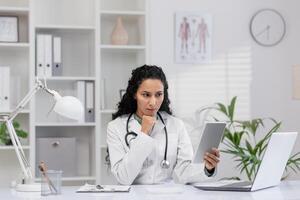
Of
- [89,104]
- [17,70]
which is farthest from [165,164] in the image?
[17,70]

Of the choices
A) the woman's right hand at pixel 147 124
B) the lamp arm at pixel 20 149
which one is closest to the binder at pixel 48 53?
the woman's right hand at pixel 147 124

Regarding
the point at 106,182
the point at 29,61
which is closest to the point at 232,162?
→ the point at 106,182

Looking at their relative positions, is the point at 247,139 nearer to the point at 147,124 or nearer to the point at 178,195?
the point at 147,124

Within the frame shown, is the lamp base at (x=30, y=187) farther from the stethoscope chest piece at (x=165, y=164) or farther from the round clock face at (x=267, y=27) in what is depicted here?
the round clock face at (x=267, y=27)

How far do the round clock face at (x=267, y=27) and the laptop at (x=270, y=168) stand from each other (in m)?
2.03

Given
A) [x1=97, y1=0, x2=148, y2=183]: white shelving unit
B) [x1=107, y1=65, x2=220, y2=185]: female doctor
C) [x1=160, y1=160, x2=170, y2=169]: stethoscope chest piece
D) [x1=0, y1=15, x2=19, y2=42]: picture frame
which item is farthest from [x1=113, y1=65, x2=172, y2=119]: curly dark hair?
[x1=0, y1=15, x2=19, y2=42]: picture frame

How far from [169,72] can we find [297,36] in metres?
1.12

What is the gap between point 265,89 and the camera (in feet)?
15.3

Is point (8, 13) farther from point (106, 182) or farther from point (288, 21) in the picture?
point (288, 21)

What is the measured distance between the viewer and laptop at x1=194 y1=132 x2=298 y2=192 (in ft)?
8.39

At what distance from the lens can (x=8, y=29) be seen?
431cm

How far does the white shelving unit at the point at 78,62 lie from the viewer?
431 cm

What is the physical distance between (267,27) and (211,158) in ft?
6.91

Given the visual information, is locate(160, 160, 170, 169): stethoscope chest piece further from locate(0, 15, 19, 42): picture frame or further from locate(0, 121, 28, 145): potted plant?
locate(0, 15, 19, 42): picture frame
